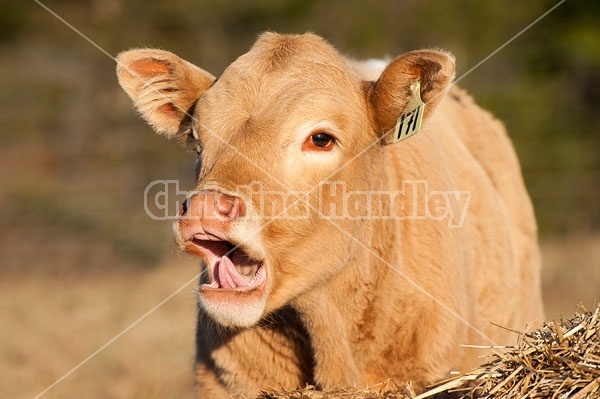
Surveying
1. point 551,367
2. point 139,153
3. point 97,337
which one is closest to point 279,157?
point 551,367

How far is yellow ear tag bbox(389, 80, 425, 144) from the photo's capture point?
13.3 ft

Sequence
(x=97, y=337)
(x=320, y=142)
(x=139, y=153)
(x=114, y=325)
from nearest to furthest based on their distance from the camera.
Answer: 1. (x=320, y=142)
2. (x=97, y=337)
3. (x=114, y=325)
4. (x=139, y=153)

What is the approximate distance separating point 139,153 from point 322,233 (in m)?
12.2

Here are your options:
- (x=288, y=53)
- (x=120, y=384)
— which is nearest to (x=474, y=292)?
(x=288, y=53)

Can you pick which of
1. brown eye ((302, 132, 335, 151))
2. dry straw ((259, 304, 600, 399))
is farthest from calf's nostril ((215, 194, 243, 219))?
dry straw ((259, 304, 600, 399))

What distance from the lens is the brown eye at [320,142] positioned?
3.92 meters

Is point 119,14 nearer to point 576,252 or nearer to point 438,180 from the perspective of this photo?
point 576,252

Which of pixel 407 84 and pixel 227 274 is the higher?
pixel 407 84

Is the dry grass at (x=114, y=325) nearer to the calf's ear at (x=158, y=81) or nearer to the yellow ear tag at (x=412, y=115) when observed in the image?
the calf's ear at (x=158, y=81)

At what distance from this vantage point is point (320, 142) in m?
3.97

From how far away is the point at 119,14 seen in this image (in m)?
17.5

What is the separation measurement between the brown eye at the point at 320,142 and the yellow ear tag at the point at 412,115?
37cm

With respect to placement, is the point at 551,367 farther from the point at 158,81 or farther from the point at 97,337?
the point at 97,337

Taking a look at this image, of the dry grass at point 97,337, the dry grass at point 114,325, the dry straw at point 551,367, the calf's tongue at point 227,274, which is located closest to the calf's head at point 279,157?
the calf's tongue at point 227,274
